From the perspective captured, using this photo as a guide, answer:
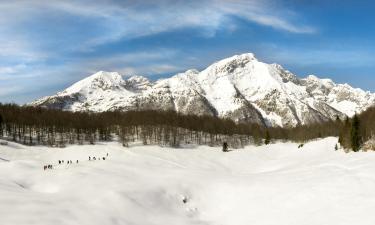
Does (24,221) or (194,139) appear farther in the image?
(194,139)

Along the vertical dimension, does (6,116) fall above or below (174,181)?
above

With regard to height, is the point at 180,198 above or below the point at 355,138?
below

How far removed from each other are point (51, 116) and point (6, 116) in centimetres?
2760

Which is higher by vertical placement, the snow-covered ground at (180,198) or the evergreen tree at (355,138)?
the evergreen tree at (355,138)

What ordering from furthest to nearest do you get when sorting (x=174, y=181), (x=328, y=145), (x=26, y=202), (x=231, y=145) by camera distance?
1. (x=231, y=145)
2. (x=328, y=145)
3. (x=174, y=181)
4. (x=26, y=202)

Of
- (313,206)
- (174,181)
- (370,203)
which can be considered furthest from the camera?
(174,181)

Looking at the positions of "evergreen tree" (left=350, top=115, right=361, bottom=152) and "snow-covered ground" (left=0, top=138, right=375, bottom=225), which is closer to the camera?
"snow-covered ground" (left=0, top=138, right=375, bottom=225)

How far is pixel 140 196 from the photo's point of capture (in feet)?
145

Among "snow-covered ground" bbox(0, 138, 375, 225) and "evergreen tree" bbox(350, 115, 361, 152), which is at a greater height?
"evergreen tree" bbox(350, 115, 361, 152)

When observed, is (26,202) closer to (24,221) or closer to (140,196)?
(24,221)

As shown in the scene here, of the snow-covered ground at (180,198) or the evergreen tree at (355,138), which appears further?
the evergreen tree at (355,138)

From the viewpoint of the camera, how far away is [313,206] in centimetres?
4053

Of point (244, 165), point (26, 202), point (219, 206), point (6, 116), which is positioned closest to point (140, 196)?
point (219, 206)

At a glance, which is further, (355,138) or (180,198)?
(355,138)
